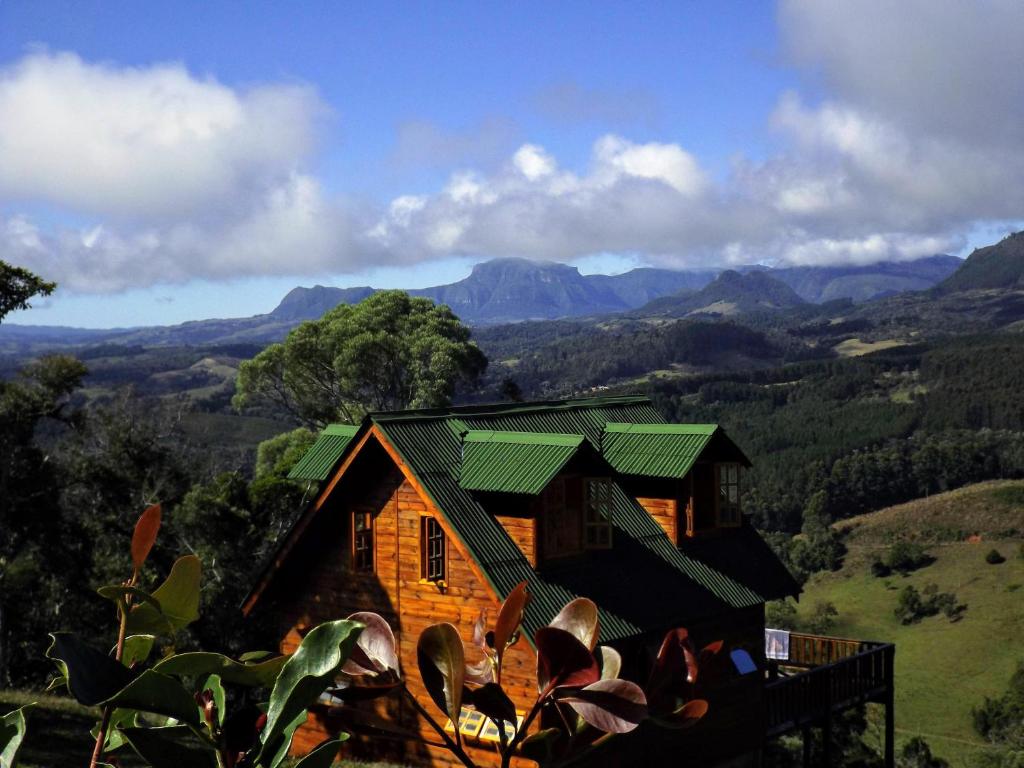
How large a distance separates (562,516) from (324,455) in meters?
4.26

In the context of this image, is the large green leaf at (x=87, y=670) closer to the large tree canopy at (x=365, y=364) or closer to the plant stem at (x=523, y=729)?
the plant stem at (x=523, y=729)

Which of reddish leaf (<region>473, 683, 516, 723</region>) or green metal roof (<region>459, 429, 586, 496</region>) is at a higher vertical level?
reddish leaf (<region>473, 683, 516, 723</region>)

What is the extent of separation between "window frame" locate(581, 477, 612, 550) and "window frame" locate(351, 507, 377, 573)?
3279 millimetres

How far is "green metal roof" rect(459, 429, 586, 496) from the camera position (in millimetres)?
14695

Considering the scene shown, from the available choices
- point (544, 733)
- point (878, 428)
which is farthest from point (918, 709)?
point (878, 428)

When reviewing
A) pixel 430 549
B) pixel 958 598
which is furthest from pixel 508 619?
pixel 958 598

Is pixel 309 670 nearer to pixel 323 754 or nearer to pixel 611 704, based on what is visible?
pixel 323 754

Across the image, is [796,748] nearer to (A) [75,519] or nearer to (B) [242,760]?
(A) [75,519]

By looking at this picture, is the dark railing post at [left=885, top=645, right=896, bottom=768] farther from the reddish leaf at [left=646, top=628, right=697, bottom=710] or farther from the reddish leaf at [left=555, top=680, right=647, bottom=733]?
the reddish leaf at [left=555, top=680, right=647, bottom=733]

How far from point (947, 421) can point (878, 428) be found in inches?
355

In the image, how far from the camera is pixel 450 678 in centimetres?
164

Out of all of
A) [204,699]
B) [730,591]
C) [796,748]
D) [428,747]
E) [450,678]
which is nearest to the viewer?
[450,678]

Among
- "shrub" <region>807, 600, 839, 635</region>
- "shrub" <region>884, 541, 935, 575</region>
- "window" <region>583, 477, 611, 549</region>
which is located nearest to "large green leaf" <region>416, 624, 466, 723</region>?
"window" <region>583, 477, 611, 549</region>

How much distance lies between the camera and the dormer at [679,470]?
55.5 ft
